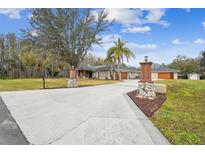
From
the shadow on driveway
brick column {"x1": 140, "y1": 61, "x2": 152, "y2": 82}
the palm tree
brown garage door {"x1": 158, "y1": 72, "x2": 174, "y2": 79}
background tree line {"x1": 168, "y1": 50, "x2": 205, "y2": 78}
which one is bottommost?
the shadow on driveway

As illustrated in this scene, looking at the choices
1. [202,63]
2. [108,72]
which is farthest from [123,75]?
[202,63]

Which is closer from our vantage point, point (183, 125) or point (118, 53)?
point (183, 125)

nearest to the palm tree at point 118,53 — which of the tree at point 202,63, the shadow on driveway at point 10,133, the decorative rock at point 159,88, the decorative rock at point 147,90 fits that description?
the decorative rock at point 159,88

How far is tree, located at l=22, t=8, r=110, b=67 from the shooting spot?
14.9 meters

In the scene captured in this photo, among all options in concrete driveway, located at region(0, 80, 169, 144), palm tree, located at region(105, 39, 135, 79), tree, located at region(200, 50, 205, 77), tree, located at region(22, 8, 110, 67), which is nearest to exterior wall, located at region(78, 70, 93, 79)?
palm tree, located at region(105, 39, 135, 79)

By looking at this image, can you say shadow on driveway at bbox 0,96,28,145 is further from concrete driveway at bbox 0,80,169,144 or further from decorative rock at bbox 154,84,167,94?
decorative rock at bbox 154,84,167,94

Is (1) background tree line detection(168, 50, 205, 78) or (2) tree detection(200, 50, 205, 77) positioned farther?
(1) background tree line detection(168, 50, 205, 78)

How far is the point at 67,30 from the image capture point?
15.6 meters

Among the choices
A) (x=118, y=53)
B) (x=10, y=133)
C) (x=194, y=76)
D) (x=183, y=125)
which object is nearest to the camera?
(x=10, y=133)

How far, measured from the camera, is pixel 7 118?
5.32 m

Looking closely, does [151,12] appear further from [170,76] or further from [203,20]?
[170,76]

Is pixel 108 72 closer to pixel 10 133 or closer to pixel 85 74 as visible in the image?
pixel 85 74

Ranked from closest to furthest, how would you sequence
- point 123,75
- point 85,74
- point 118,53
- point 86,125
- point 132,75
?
point 86,125, point 118,53, point 123,75, point 132,75, point 85,74
